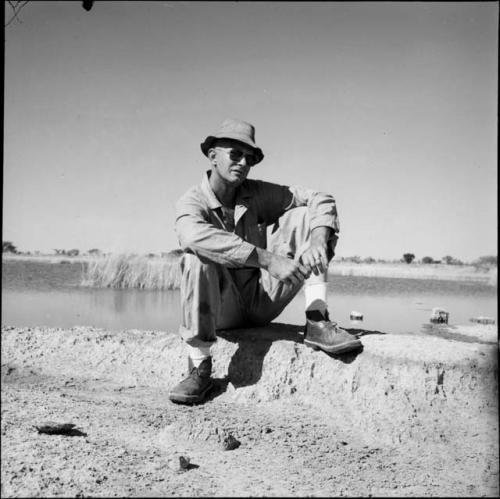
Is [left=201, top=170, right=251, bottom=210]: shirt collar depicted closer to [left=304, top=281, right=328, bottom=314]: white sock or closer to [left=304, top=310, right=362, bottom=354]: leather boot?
[left=304, top=281, right=328, bottom=314]: white sock

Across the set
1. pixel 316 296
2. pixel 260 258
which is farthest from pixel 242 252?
pixel 316 296

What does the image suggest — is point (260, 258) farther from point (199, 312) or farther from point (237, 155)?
point (237, 155)

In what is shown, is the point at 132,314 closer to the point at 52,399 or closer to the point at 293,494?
the point at 52,399

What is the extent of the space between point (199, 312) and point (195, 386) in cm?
41

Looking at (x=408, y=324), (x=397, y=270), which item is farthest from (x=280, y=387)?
(x=397, y=270)

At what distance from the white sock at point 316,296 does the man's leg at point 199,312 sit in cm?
41

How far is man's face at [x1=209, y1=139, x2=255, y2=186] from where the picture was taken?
9.30 feet

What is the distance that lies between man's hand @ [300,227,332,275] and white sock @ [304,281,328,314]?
0.07 metres

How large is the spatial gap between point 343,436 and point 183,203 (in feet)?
4.69

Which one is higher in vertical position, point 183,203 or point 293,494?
point 183,203

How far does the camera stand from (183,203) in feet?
9.20

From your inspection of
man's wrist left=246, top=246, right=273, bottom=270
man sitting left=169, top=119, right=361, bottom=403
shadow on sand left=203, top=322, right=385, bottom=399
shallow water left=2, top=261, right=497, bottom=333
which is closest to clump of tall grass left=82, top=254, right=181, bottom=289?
shallow water left=2, top=261, right=497, bottom=333

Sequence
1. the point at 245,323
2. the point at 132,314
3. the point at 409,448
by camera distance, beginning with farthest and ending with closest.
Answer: the point at 132,314 < the point at 245,323 < the point at 409,448

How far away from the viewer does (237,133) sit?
282 cm
